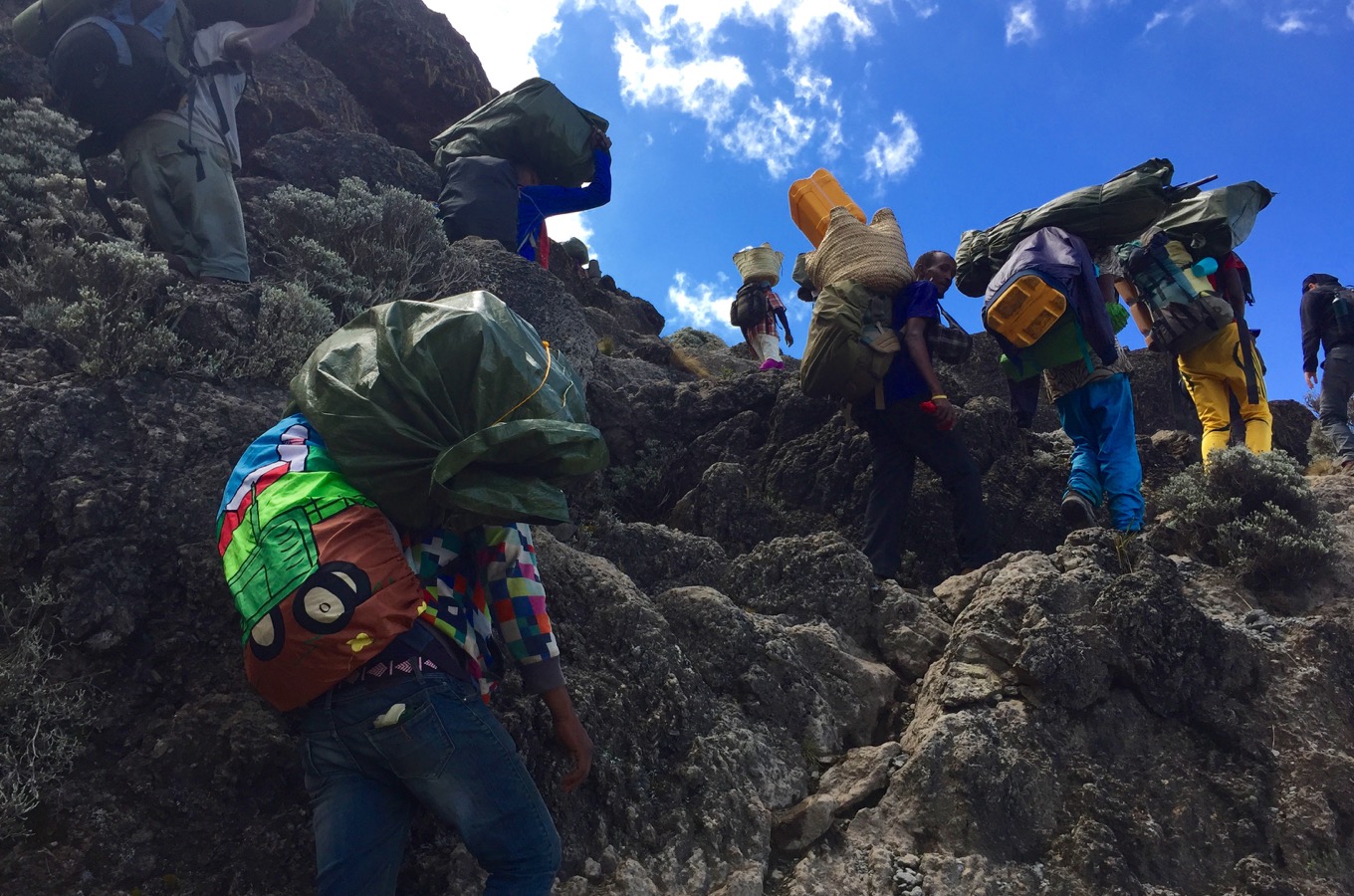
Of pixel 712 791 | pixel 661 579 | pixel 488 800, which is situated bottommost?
pixel 488 800

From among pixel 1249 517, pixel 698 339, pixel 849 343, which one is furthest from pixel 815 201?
pixel 698 339

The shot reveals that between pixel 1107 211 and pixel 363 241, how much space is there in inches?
208

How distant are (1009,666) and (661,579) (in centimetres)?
188

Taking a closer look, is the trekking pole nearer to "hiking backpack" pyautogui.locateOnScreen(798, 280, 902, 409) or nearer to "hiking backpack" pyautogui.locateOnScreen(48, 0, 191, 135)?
"hiking backpack" pyautogui.locateOnScreen(798, 280, 902, 409)

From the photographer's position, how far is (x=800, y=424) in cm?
739

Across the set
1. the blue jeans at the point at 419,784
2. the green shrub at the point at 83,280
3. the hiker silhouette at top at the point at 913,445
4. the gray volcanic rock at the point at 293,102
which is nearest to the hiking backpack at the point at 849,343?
the hiker silhouette at top at the point at 913,445

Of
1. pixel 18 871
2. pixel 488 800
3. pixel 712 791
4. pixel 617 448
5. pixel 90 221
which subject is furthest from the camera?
pixel 617 448

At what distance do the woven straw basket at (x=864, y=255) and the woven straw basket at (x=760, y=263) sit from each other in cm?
582

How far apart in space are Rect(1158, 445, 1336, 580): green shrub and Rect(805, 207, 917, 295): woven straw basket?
2.19 metres

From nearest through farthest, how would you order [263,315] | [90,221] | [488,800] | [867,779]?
[488,800] < [867,779] < [263,315] < [90,221]

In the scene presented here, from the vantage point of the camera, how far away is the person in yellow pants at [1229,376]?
6.67m

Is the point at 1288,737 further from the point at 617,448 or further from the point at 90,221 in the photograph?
the point at 90,221

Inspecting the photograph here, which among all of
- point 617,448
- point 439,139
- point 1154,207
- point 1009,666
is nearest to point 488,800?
point 1009,666

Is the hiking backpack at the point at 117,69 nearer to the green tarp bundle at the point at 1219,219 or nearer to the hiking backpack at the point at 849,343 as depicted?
the hiking backpack at the point at 849,343
